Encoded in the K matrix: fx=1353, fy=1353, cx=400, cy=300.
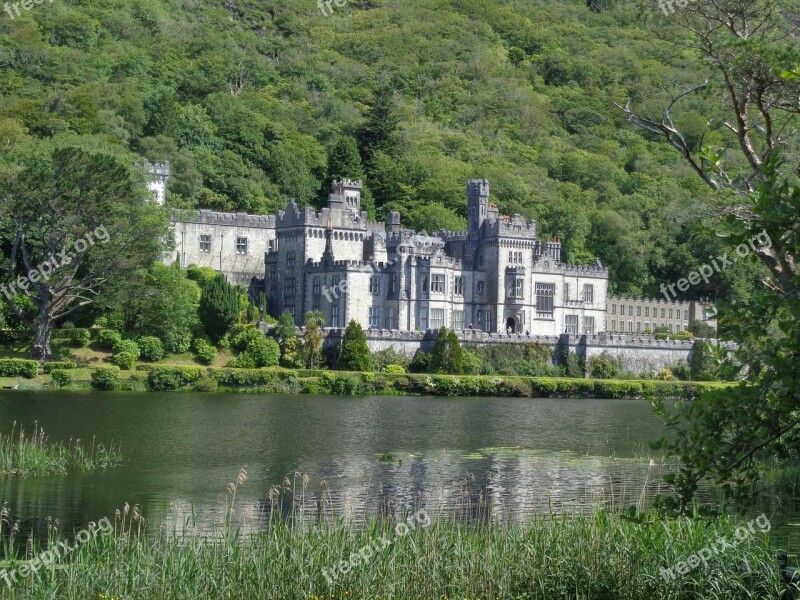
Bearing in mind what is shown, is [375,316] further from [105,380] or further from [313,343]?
[105,380]

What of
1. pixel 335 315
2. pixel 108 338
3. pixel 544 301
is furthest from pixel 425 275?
pixel 108 338

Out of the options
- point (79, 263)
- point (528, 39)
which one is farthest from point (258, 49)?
point (79, 263)

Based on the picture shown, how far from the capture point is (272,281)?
8356 cm

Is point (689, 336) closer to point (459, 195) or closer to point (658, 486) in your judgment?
point (459, 195)

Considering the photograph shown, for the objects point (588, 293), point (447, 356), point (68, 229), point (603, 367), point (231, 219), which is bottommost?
point (603, 367)

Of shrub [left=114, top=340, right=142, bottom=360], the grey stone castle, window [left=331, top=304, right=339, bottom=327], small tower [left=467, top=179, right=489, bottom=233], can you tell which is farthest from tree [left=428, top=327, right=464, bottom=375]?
shrub [left=114, top=340, right=142, bottom=360]

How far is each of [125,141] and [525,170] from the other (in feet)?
128

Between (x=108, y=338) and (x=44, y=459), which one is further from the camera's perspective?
(x=108, y=338)

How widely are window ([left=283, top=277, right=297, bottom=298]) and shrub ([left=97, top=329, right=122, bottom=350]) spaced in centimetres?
1591

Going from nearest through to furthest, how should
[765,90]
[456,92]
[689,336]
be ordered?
[765,90]
[689,336]
[456,92]

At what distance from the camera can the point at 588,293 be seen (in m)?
89.4

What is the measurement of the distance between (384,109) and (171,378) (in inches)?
2321

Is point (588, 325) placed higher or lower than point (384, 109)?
lower

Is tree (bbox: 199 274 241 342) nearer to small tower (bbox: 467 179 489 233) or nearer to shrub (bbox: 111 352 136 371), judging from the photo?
shrub (bbox: 111 352 136 371)
